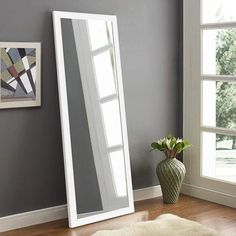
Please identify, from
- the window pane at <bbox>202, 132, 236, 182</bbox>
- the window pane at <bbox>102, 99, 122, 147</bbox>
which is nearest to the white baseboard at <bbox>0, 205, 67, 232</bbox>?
the window pane at <bbox>102, 99, 122, 147</bbox>

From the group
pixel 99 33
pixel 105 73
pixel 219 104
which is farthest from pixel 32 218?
pixel 219 104

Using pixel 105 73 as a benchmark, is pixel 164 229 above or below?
below

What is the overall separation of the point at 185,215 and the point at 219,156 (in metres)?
0.70

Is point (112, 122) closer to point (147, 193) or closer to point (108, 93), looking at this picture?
point (108, 93)

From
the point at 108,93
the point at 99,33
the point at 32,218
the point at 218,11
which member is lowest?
the point at 32,218

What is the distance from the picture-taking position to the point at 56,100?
4.11 metres

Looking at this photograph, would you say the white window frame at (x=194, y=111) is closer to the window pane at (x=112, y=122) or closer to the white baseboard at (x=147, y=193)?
the white baseboard at (x=147, y=193)

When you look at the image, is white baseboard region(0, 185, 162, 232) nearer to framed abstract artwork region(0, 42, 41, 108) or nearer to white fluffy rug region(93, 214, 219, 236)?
white fluffy rug region(93, 214, 219, 236)

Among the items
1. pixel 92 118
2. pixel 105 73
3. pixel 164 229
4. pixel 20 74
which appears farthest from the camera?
pixel 105 73

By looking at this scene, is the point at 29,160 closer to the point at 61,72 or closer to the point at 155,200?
the point at 61,72

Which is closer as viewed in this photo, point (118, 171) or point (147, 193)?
point (118, 171)

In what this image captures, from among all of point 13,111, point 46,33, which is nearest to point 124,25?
point 46,33

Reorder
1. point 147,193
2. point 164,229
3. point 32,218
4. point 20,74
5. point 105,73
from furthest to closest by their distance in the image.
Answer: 1. point 147,193
2. point 105,73
3. point 32,218
4. point 20,74
5. point 164,229

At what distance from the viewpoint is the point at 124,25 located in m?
4.50
